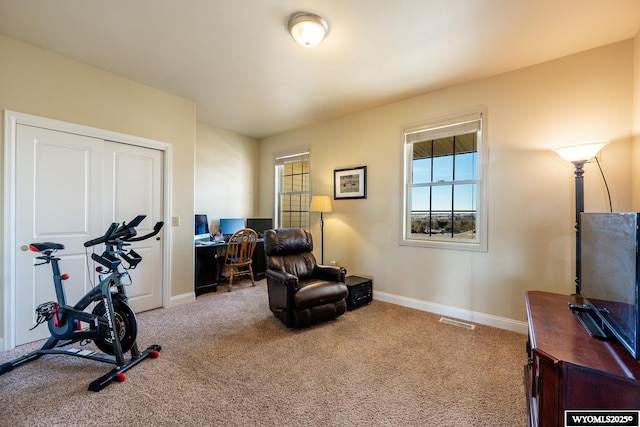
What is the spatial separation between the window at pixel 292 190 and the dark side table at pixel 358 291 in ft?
5.45

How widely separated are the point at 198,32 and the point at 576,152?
3.24m

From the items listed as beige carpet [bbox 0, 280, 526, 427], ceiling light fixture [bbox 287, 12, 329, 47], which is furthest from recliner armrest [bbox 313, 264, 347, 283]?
ceiling light fixture [bbox 287, 12, 329, 47]

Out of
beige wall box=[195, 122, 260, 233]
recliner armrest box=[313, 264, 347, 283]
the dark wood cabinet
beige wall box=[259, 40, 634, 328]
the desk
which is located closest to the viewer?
the dark wood cabinet

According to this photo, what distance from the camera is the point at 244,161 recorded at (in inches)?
209

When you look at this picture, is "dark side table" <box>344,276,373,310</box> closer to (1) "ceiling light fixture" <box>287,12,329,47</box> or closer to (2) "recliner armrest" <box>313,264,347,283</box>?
(2) "recliner armrest" <box>313,264,347,283</box>

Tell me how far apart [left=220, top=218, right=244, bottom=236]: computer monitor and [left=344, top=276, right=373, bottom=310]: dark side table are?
7.41 feet

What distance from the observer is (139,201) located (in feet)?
10.6

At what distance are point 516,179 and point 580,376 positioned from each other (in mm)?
2191

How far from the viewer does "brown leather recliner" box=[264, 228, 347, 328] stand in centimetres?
279

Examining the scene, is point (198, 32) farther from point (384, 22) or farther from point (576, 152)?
point (576, 152)

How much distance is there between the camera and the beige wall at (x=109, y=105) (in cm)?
244

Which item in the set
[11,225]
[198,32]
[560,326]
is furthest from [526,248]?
[11,225]

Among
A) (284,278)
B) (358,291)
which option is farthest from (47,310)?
(358,291)

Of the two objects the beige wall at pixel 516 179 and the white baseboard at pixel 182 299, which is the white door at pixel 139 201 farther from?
the beige wall at pixel 516 179
